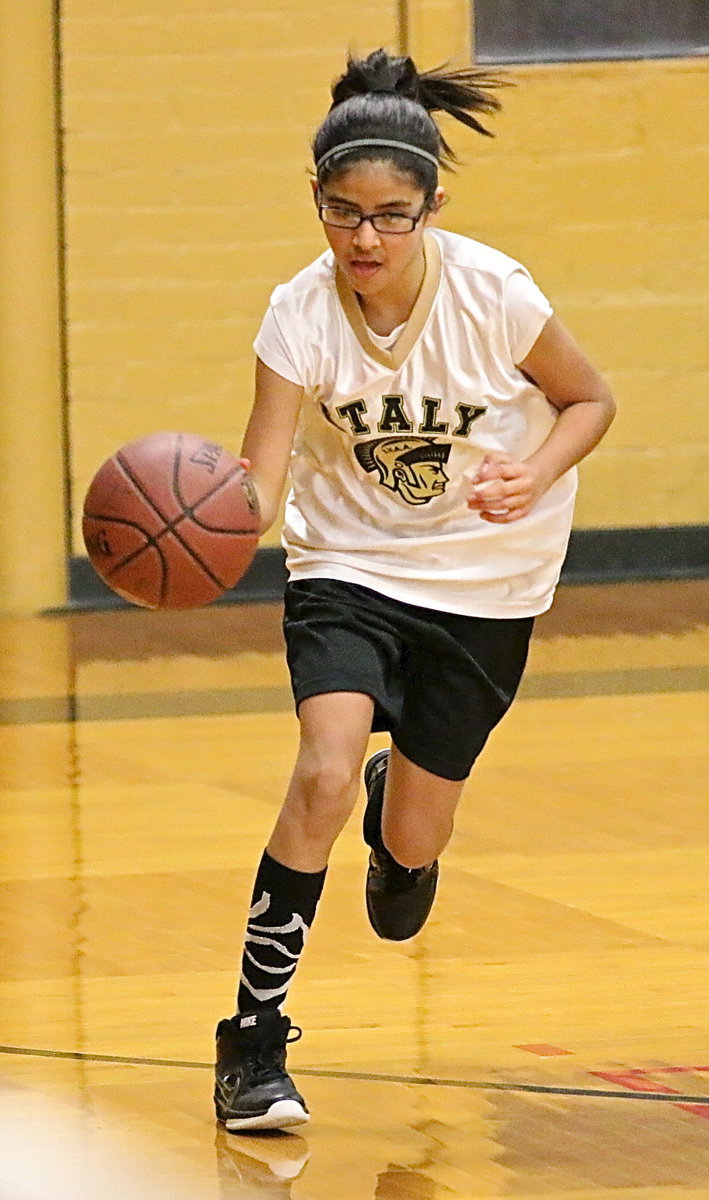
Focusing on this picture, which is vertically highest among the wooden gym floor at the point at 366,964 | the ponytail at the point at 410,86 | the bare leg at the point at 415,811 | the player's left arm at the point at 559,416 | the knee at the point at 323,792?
the ponytail at the point at 410,86

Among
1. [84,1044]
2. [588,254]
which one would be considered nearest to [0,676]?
[588,254]

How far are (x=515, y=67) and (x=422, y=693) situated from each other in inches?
246

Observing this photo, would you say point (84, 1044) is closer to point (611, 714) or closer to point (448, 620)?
point (448, 620)

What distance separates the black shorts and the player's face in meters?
0.54

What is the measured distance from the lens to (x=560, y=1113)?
11.2 ft

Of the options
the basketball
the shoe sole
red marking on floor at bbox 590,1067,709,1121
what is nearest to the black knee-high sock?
the shoe sole

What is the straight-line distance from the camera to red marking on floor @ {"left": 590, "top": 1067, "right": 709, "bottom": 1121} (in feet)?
11.2

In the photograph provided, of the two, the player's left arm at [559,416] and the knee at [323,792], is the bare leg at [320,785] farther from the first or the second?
the player's left arm at [559,416]

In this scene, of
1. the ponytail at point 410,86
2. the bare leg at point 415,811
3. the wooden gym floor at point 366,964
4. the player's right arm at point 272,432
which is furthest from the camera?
the bare leg at point 415,811

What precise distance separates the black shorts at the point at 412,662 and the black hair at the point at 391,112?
27.2 inches

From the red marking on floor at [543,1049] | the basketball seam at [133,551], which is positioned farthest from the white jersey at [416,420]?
the red marking on floor at [543,1049]

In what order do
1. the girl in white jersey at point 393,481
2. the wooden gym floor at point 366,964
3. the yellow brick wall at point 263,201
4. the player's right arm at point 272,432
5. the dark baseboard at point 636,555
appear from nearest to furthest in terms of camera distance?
the wooden gym floor at point 366,964 → the girl in white jersey at point 393,481 → the player's right arm at point 272,432 → the yellow brick wall at point 263,201 → the dark baseboard at point 636,555

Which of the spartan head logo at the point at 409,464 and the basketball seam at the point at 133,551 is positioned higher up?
the spartan head logo at the point at 409,464

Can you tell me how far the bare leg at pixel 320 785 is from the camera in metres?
3.38
